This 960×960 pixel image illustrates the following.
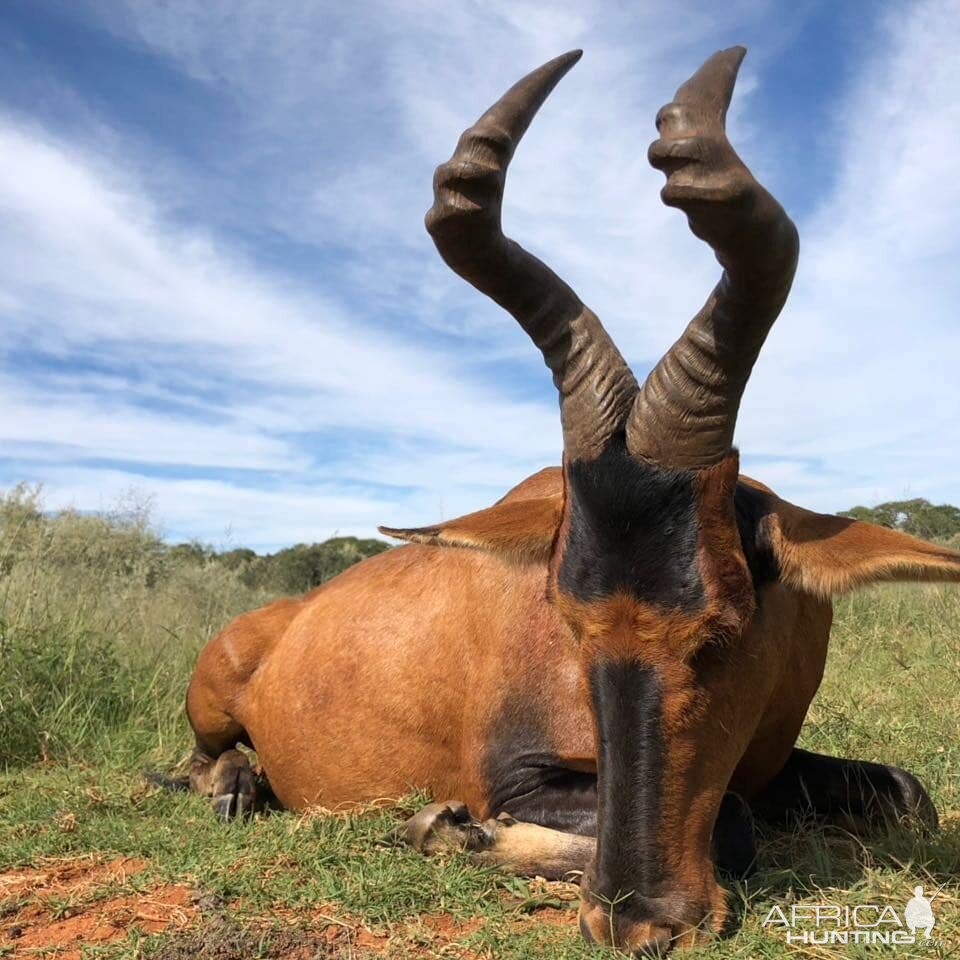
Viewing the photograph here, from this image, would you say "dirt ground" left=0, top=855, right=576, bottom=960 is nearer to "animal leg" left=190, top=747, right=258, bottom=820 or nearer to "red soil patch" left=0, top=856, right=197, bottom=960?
"red soil patch" left=0, top=856, right=197, bottom=960

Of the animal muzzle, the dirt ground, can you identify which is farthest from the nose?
the dirt ground

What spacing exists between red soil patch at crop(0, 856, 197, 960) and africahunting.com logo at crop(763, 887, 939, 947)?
6.89 feet

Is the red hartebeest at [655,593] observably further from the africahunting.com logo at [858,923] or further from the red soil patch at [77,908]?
the red soil patch at [77,908]

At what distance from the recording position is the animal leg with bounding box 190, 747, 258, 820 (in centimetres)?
555

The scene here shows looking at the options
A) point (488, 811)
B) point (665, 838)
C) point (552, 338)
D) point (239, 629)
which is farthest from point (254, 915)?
point (239, 629)

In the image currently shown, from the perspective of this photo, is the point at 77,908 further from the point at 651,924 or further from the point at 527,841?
the point at 651,924

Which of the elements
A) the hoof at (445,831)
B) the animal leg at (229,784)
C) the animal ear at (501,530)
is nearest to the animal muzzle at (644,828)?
the animal ear at (501,530)

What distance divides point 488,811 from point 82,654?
15.9ft

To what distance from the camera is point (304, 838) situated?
4523 mm

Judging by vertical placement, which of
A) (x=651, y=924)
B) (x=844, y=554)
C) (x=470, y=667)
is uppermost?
(x=844, y=554)

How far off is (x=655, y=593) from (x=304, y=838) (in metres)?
2.34

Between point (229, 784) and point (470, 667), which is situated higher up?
point (470, 667)

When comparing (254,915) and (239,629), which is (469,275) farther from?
(239,629)

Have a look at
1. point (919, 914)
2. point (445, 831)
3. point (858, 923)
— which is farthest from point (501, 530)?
point (919, 914)
